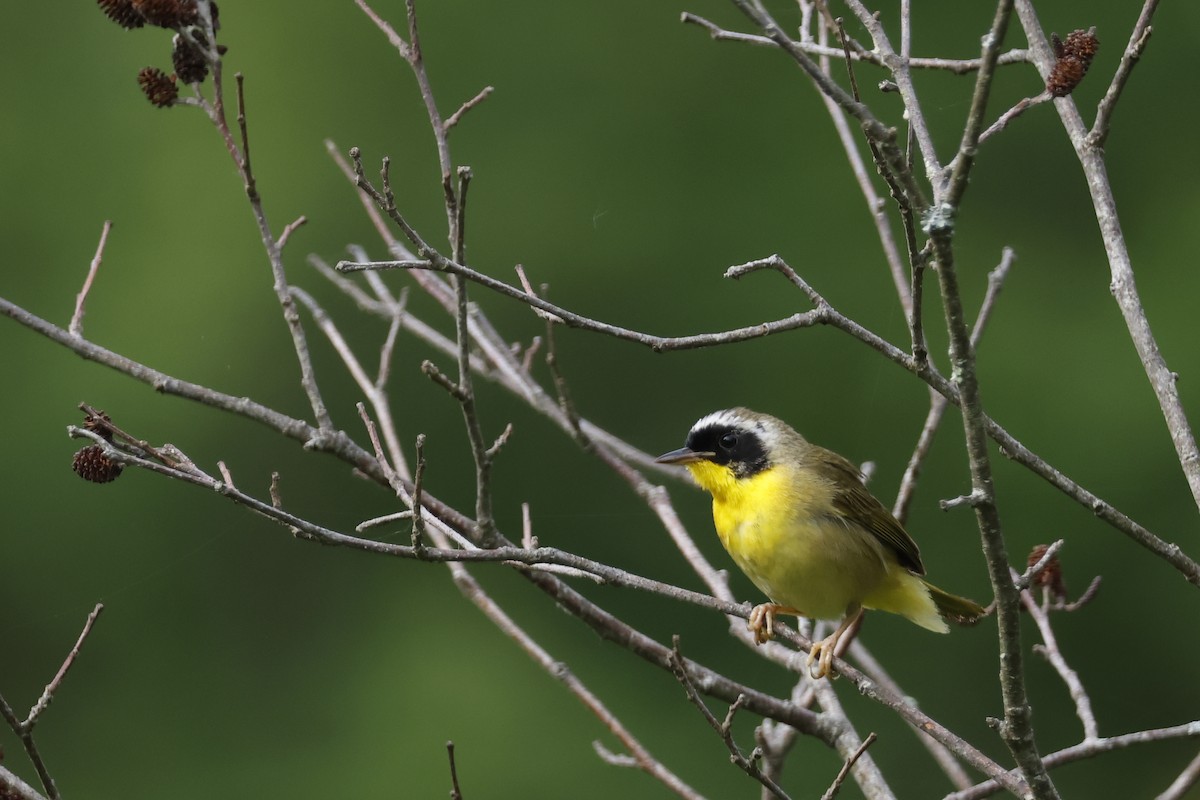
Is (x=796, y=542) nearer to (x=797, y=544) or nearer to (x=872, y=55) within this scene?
(x=797, y=544)

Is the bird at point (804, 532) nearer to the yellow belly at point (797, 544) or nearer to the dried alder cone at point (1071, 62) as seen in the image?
the yellow belly at point (797, 544)

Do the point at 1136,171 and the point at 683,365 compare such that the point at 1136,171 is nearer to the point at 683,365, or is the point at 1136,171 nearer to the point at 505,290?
the point at 683,365

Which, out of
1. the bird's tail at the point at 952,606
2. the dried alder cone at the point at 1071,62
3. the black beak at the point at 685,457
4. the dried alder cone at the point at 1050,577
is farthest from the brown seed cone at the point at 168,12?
the bird's tail at the point at 952,606

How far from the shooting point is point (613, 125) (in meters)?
9.70

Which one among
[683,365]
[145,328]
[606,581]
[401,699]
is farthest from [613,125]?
[606,581]

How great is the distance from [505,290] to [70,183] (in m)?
8.34

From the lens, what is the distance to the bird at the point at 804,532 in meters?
3.05

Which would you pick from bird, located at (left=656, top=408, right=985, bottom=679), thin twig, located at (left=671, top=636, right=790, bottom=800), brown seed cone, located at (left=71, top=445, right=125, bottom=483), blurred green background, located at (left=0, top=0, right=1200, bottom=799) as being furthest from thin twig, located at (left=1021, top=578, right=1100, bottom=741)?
blurred green background, located at (left=0, top=0, right=1200, bottom=799)

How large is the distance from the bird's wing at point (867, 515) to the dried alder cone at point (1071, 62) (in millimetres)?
1159

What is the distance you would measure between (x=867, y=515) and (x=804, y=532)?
0.19 metres

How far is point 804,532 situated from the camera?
120 inches

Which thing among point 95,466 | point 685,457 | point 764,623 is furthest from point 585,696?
point 95,466

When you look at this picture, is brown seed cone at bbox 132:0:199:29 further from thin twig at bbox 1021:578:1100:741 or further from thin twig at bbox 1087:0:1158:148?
thin twig at bbox 1021:578:1100:741

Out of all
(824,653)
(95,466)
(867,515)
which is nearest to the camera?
(95,466)
